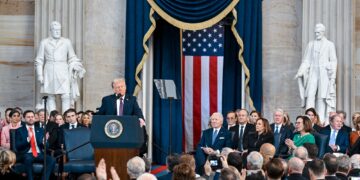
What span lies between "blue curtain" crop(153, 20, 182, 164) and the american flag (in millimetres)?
217

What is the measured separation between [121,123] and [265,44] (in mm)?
5827

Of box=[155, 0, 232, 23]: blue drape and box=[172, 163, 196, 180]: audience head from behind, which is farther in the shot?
box=[155, 0, 232, 23]: blue drape

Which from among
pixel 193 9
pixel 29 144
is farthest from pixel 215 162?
pixel 193 9

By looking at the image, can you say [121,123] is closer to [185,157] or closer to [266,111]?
[185,157]

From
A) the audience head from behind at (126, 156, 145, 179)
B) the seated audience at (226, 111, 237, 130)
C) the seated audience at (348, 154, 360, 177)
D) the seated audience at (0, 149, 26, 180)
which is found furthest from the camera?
the seated audience at (226, 111, 237, 130)

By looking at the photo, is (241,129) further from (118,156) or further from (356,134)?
(118,156)

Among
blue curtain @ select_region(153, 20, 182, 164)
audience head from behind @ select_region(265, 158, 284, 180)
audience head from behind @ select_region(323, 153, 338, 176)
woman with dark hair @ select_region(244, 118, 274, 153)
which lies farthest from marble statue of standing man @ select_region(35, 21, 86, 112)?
audience head from behind @ select_region(265, 158, 284, 180)

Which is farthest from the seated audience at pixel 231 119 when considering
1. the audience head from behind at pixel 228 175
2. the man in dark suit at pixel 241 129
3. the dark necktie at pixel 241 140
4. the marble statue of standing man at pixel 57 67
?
the audience head from behind at pixel 228 175

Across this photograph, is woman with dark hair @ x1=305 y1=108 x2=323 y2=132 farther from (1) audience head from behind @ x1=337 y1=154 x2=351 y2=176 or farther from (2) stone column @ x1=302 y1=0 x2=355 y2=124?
(1) audience head from behind @ x1=337 y1=154 x2=351 y2=176

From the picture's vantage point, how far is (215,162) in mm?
12172

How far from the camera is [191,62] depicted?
686 inches

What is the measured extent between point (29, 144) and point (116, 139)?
266 centimetres

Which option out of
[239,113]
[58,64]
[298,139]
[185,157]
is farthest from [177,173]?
[58,64]

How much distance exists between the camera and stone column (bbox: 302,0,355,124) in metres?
16.1
